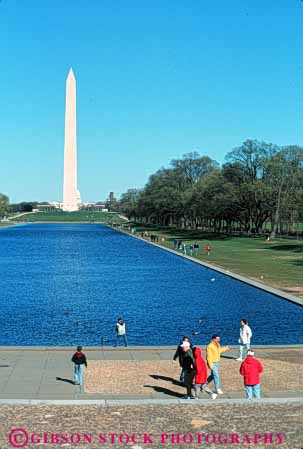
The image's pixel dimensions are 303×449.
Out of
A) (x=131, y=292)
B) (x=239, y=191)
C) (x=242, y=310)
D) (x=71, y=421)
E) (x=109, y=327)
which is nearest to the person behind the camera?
(x=71, y=421)

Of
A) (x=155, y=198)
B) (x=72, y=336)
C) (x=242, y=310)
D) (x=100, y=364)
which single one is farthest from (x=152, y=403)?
(x=155, y=198)

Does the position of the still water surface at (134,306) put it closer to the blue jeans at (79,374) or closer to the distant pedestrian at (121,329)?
the distant pedestrian at (121,329)

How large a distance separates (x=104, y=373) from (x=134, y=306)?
50.2 feet

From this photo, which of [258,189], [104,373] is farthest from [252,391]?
[258,189]

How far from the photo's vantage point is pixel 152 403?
16875 millimetres

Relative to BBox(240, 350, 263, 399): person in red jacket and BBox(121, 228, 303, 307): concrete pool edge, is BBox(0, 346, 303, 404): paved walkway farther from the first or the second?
BBox(121, 228, 303, 307): concrete pool edge

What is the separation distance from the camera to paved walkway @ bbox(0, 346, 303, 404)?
18344 millimetres

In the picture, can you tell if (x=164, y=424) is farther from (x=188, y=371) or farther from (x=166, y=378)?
(x=166, y=378)

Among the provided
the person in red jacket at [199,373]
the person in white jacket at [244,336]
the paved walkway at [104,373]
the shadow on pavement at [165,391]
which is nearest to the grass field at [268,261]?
the person in white jacket at [244,336]

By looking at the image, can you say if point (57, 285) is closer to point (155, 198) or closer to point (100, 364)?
point (100, 364)

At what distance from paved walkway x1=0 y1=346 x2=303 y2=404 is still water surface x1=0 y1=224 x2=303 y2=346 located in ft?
8.93

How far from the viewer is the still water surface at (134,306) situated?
93.7 feet

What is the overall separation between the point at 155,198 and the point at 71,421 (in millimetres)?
145221

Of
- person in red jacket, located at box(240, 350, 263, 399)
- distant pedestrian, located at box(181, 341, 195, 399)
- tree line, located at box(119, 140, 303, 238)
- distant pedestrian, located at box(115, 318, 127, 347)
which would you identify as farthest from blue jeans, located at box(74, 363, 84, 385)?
tree line, located at box(119, 140, 303, 238)
